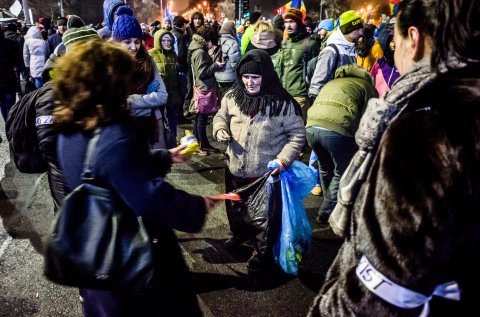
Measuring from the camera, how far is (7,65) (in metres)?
6.71

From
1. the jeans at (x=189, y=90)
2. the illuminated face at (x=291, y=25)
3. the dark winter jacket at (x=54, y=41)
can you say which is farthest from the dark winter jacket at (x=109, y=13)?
the dark winter jacket at (x=54, y=41)

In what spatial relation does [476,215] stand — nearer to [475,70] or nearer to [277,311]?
[475,70]

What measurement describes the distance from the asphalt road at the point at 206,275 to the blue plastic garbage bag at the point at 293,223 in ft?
0.83

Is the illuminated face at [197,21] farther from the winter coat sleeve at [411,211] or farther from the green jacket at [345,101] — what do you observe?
the winter coat sleeve at [411,211]

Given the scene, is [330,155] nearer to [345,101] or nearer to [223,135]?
[345,101]

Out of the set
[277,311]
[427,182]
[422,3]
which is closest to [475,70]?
[422,3]

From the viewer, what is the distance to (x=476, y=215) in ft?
3.36

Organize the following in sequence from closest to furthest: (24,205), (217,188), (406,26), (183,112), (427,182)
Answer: (427,182), (406,26), (24,205), (217,188), (183,112)

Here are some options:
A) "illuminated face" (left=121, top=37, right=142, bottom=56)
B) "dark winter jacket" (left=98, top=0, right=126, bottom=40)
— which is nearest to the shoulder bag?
"illuminated face" (left=121, top=37, right=142, bottom=56)

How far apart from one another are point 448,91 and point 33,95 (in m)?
2.29

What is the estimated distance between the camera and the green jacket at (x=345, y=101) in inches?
131

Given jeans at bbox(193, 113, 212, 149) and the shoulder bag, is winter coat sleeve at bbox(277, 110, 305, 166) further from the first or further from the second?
jeans at bbox(193, 113, 212, 149)

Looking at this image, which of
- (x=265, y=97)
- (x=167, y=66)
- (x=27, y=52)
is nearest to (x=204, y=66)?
(x=167, y=66)

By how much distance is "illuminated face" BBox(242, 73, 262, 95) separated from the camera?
2898 millimetres
